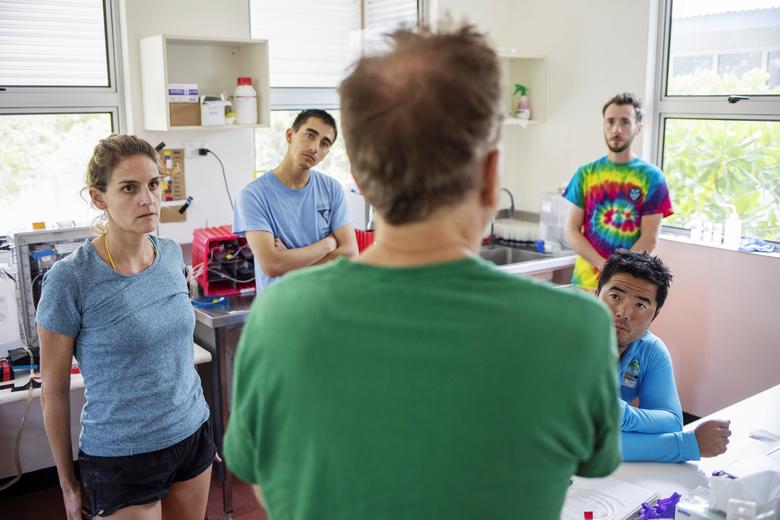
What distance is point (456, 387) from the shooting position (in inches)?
28.4

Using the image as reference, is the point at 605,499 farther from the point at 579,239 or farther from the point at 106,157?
the point at 579,239

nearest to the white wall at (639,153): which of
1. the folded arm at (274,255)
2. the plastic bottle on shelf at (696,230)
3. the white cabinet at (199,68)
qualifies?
the plastic bottle on shelf at (696,230)

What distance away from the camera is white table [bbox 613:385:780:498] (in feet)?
5.79

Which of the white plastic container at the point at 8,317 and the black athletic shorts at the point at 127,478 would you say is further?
the white plastic container at the point at 8,317

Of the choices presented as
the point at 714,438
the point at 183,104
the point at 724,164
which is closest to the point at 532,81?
the point at 724,164

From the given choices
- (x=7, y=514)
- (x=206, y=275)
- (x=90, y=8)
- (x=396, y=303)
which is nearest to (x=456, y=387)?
(x=396, y=303)

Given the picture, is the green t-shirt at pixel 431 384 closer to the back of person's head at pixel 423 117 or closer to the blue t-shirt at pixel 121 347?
the back of person's head at pixel 423 117

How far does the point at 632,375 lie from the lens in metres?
2.14

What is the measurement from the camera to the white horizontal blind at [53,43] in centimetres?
327

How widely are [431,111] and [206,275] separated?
2721mm

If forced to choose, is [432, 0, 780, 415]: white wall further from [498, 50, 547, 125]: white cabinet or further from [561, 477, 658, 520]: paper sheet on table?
[561, 477, 658, 520]: paper sheet on table

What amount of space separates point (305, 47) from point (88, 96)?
1245mm

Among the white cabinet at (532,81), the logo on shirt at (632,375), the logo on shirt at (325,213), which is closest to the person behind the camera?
the logo on shirt at (632,375)

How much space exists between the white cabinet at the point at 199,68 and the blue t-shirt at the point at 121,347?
1722mm
